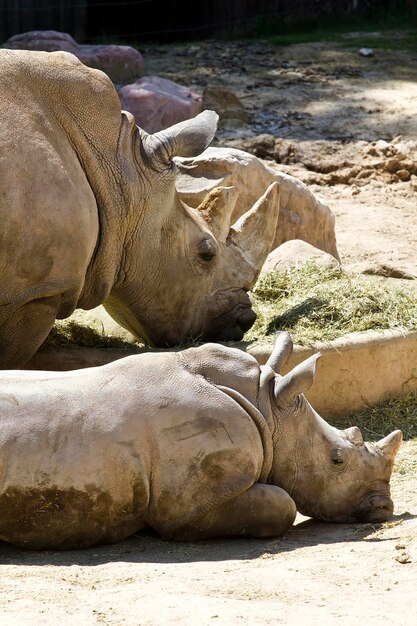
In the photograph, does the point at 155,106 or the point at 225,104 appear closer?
the point at 155,106

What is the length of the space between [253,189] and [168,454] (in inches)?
161

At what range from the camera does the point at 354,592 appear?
4.41m

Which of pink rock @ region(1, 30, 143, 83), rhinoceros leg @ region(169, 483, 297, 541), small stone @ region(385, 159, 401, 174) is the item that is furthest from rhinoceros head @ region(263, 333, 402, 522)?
pink rock @ region(1, 30, 143, 83)

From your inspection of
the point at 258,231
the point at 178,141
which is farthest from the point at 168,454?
the point at 258,231

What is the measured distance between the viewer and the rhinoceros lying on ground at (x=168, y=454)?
4.95 meters

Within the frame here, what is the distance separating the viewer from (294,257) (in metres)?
8.42

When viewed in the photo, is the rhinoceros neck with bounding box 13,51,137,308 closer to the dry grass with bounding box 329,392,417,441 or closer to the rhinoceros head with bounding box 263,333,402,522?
the rhinoceros head with bounding box 263,333,402,522

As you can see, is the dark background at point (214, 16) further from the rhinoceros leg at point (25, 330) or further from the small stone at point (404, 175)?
the rhinoceros leg at point (25, 330)

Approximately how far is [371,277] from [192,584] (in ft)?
14.7

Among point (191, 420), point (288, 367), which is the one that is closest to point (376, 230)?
point (288, 367)

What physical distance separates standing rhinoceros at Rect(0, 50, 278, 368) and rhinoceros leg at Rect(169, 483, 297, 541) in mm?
1613

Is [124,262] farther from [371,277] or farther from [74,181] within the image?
[371,277]

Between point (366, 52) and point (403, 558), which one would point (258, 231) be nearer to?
point (403, 558)

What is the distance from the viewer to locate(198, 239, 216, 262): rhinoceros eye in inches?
282
